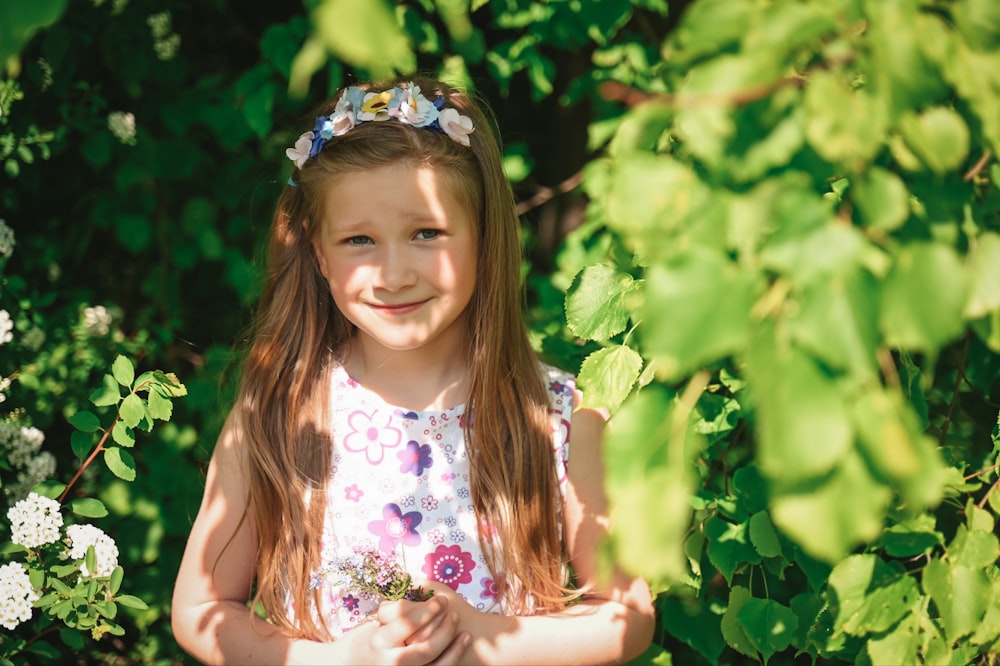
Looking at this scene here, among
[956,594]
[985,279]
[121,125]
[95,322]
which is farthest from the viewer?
[121,125]

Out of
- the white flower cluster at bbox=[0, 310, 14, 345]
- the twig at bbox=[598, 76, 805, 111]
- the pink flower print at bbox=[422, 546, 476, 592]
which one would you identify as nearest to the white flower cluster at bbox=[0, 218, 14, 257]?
the white flower cluster at bbox=[0, 310, 14, 345]

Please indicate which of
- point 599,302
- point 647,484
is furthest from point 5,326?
point 647,484

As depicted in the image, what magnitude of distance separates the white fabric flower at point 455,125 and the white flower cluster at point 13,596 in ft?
3.42

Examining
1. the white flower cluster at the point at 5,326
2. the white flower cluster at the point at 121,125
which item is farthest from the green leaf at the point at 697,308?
the white flower cluster at the point at 121,125

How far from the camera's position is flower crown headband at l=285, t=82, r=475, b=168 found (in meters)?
1.63

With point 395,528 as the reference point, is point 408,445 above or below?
above

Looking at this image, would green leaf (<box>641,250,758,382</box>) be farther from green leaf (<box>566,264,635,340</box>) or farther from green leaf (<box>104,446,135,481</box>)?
green leaf (<box>104,446,135,481</box>)

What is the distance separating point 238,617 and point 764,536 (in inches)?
36.1

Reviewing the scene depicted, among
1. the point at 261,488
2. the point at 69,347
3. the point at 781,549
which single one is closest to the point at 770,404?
the point at 781,549

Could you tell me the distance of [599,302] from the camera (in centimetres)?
150

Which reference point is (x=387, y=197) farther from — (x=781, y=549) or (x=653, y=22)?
(x=653, y=22)

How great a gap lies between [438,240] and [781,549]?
75cm

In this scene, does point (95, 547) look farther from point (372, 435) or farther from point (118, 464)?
point (372, 435)

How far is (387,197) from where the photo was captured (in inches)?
60.6
